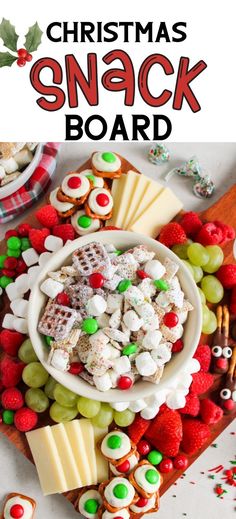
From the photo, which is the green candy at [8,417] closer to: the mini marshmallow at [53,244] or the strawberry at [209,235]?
the mini marshmallow at [53,244]

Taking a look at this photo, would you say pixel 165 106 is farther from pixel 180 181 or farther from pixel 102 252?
pixel 102 252

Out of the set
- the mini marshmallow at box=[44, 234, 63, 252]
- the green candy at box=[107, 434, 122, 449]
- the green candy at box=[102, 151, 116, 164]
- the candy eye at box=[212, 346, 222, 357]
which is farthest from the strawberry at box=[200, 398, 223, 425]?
the green candy at box=[102, 151, 116, 164]

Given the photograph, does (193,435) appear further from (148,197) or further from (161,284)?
(148,197)

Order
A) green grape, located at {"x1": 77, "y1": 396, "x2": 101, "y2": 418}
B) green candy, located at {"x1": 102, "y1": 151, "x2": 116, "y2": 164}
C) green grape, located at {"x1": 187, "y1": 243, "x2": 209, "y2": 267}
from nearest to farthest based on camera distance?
green grape, located at {"x1": 77, "y1": 396, "x2": 101, "y2": 418} < green grape, located at {"x1": 187, "y1": 243, "x2": 209, "y2": 267} < green candy, located at {"x1": 102, "y1": 151, "x2": 116, "y2": 164}

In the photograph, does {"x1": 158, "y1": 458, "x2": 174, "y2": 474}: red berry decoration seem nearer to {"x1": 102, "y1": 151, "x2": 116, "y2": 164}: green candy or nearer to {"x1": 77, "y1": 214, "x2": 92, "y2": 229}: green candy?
{"x1": 77, "y1": 214, "x2": 92, "y2": 229}: green candy

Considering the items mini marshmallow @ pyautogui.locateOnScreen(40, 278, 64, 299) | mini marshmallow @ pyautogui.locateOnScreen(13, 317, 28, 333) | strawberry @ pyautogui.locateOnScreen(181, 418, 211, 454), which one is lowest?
strawberry @ pyautogui.locateOnScreen(181, 418, 211, 454)

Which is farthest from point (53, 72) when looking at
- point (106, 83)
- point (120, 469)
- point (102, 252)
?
point (120, 469)

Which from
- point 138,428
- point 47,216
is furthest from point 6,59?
point 138,428

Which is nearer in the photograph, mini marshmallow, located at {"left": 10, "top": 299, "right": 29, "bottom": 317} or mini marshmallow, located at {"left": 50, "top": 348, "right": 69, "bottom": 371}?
mini marshmallow, located at {"left": 50, "top": 348, "right": 69, "bottom": 371}
